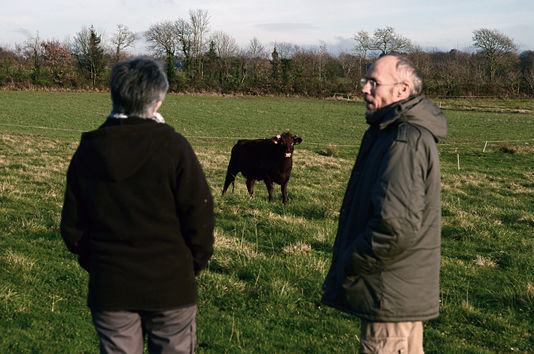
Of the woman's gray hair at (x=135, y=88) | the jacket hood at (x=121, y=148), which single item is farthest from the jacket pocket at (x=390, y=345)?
the woman's gray hair at (x=135, y=88)

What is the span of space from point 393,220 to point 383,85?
88cm

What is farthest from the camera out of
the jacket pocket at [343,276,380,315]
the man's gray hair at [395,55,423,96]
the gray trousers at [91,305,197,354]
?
the man's gray hair at [395,55,423,96]

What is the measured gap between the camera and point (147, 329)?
104 inches

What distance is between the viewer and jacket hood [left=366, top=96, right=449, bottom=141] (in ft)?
9.18

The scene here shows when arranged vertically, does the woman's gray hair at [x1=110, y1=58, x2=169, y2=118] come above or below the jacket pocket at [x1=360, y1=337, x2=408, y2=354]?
above

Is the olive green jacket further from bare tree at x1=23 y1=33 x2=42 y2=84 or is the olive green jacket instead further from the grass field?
bare tree at x1=23 y1=33 x2=42 y2=84

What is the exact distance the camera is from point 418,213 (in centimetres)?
271

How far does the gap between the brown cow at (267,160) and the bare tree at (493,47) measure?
235 ft

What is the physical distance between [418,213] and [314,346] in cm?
199

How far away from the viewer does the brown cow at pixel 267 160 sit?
452 inches

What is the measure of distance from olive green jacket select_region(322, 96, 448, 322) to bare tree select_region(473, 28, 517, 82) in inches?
3122

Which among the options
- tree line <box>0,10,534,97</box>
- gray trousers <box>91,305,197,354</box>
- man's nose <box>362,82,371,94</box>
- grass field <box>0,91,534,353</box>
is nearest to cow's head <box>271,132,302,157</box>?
grass field <box>0,91,534,353</box>

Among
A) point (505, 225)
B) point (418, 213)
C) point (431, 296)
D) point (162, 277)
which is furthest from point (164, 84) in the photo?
point (505, 225)

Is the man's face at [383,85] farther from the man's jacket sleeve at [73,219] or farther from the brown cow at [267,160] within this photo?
the brown cow at [267,160]
